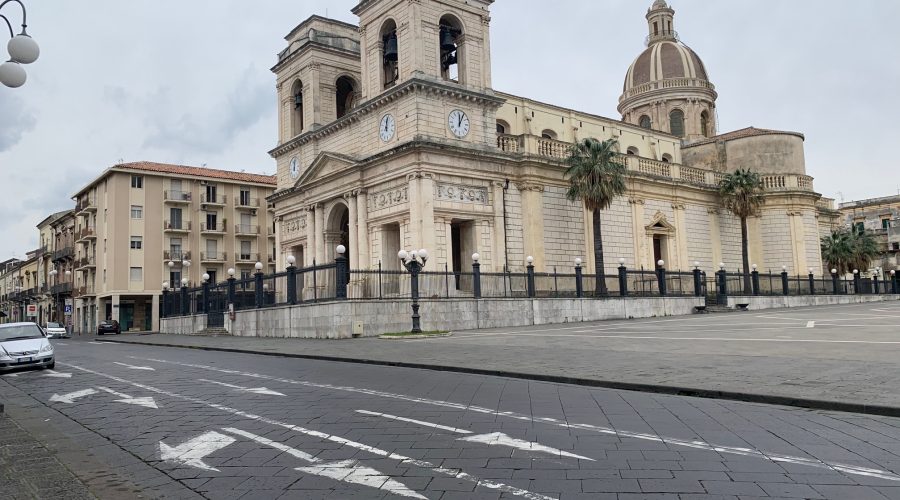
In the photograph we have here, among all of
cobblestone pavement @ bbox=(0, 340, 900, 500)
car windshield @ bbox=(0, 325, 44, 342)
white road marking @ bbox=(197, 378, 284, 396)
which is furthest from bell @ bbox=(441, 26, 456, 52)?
cobblestone pavement @ bbox=(0, 340, 900, 500)

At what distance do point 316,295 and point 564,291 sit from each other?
43.3ft

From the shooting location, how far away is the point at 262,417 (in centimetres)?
803

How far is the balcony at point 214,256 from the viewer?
62.0m

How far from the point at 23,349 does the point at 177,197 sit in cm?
4834

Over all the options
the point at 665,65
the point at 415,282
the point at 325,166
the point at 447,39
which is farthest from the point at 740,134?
the point at 415,282

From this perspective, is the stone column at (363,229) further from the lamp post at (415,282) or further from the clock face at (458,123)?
the lamp post at (415,282)

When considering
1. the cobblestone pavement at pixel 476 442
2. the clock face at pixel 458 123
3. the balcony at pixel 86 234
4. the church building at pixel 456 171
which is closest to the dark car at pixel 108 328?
the balcony at pixel 86 234

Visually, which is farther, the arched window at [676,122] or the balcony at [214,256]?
the balcony at [214,256]

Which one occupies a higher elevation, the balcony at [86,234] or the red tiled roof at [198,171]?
the red tiled roof at [198,171]

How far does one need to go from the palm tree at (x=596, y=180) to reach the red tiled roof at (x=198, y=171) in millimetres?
31980

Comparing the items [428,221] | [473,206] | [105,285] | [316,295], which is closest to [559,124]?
[473,206]

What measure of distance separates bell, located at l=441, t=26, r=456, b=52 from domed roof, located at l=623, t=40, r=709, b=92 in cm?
3254

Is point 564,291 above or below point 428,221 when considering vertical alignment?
below

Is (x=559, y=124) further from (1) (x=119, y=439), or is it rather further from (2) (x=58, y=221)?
(2) (x=58, y=221)
